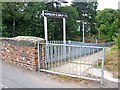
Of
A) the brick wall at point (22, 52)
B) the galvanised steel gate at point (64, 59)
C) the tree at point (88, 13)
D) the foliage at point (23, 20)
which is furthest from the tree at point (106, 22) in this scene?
the brick wall at point (22, 52)

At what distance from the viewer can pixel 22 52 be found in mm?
7312

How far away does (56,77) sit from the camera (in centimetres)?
650

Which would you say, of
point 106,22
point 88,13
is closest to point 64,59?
point 106,22

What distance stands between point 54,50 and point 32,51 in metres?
0.75

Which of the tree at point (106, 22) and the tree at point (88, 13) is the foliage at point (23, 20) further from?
the tree at point (88, 13)

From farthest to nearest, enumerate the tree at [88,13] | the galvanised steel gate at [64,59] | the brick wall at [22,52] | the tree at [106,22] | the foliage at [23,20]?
the tree at [88,13]
the tree at [106,22]
the foliage at [23,20]
the brick wall at [22,52]
the galvanised steel gate at [64,59]

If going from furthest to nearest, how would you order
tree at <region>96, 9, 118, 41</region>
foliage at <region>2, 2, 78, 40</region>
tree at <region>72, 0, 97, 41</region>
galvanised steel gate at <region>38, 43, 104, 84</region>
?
tree at <region>72, 0, 97, 41</region> → tree at <region>96, 9, 118, 41</region> → foliage at <region>2, 2, 78, 40</region> → galvanised steel gate at <region>38, 43, 104, 84</region>

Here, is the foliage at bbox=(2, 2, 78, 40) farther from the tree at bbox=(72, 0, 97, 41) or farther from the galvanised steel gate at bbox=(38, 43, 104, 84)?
the tree at bbox=(72, 0, 97, 41)

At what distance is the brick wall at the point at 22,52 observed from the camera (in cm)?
700

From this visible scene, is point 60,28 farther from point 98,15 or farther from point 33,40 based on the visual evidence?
point 98,15

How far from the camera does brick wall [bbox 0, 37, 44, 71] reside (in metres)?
7.00

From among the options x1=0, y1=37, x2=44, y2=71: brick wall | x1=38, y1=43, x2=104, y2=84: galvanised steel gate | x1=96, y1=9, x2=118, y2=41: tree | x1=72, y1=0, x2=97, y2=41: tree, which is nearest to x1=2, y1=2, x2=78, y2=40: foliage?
x1=0, y1=37, x2=44, y2=71: brick wall

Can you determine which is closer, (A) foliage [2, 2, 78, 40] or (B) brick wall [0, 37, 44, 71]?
(B) brick wall [0, 37, 44, 71]

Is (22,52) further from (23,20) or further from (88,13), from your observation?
(88,13)
